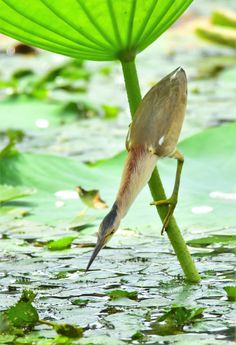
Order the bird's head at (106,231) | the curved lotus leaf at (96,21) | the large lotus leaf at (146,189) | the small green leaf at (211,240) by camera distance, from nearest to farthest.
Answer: the bird's head at (106,231)
the curved lotus leaf at (96,21)
the small green leaf at (211,240)
the large lotus leaf at (146,189)

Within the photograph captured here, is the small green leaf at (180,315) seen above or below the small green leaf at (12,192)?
below

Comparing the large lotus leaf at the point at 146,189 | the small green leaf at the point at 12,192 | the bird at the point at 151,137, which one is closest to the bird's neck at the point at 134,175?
the bird at the point at 151,137

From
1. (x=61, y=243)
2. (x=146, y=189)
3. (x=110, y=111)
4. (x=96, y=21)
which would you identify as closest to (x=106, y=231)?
(x=96, y=21)

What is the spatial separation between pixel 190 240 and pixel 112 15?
26.2 inches

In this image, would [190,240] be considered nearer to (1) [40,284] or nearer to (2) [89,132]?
(1) [40,284]

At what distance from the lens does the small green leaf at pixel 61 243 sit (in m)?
2.12

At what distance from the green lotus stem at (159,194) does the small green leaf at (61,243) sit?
369 millimetres

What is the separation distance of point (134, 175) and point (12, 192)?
802 mm

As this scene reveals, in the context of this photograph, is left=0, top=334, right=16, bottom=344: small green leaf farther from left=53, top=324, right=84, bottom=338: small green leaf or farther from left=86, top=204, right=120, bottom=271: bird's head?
left=86, top=204, right=120, bottom=271: bird's head

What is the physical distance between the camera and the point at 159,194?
174 centimetres

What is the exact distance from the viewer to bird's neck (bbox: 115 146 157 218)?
61.3 inches

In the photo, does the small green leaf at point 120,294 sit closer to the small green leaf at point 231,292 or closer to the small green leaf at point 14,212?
the small green leaf at point 231,292

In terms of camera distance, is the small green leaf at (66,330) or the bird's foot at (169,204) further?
the bird's foot at (169,204)

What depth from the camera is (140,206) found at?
7.80 feet
